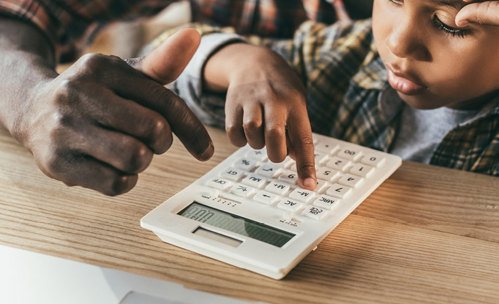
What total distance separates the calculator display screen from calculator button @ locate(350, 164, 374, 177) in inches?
5.1

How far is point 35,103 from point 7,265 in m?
0.14

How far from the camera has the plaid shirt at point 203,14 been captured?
3.03ft

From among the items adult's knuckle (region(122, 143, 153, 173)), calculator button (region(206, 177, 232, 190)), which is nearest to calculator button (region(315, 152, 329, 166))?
calculator button (region(206, 177, 232, 190))

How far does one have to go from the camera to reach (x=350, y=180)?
1.64ft

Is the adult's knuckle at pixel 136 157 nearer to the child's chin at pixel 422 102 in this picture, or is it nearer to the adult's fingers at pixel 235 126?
the adult's fingers at pixel 235 126

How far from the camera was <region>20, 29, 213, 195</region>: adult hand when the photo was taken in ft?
1.27

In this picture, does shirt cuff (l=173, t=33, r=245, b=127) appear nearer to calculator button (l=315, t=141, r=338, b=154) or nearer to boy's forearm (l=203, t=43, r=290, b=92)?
boy's forearm (l=203, t=43, r=290, b=92)

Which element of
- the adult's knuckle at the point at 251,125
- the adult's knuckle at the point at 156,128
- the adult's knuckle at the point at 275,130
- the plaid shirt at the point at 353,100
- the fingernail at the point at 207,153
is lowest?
the plaid shirt at the point at 353,100

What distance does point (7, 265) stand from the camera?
15.8 inches

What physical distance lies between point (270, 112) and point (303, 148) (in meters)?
0.05

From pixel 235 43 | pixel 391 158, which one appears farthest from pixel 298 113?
pixel 235 43

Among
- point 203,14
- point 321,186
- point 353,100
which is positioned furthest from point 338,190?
point 203,14

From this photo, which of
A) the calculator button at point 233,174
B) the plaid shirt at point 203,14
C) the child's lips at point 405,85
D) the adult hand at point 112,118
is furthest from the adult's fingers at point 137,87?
the plaid shirt at point 203,14

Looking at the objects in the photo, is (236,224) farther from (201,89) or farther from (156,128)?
(201,89)
